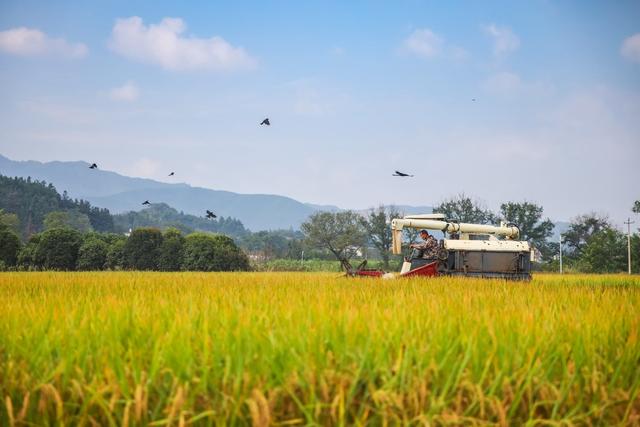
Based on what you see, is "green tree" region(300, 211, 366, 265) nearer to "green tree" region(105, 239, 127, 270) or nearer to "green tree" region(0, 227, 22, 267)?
"green tree" region(105, 239, 127, 270)

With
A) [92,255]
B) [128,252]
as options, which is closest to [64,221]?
[92,255]

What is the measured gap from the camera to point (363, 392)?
3932mm

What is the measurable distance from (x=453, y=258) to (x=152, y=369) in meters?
18.8

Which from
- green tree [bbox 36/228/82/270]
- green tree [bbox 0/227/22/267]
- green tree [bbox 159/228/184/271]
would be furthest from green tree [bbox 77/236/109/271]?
green tree [bbox 0/227/22/267]

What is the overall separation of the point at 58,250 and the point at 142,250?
11739mm

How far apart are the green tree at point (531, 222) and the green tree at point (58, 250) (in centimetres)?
6290

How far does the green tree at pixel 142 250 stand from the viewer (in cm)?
6850

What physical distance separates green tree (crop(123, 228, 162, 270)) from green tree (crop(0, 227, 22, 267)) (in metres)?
14.9

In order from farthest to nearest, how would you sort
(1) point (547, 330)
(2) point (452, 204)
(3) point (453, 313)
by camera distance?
(2) point (452, 204) < (3) point (453, 313) < (1) point (547, 330)

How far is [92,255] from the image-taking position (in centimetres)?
7175

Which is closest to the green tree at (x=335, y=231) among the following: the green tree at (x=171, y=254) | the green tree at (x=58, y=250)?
the green tree at (x=171, y=254)

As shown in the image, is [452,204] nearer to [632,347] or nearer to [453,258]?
[453,258]

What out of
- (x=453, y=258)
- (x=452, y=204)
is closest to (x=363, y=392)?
(x=453, y=258)

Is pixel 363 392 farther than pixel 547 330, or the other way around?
pixel 547 330
